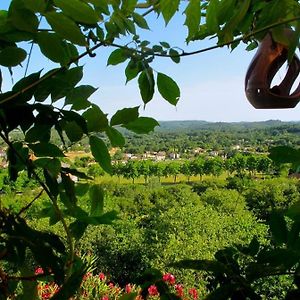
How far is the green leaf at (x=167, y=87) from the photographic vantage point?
35 cm

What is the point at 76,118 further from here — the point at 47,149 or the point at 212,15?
the point at 212,15

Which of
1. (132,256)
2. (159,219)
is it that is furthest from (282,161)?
(159,219)

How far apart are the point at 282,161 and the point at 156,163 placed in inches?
1232

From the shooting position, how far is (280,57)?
0.59 m

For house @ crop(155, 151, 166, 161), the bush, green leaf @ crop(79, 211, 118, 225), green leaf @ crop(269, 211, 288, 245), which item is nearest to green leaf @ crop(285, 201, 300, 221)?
green leaf @ crop(269, 211, 288, 245)

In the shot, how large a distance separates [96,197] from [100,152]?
0.07 m

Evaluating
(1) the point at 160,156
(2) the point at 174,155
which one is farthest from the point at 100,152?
(1) the point at 160,156

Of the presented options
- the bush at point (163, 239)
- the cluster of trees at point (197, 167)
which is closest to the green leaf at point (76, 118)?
the bush at point (163, 239)

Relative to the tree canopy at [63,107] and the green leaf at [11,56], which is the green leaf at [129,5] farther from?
the green leaf at [11,56]

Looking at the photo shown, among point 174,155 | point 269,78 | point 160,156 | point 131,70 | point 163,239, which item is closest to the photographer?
point 131,70

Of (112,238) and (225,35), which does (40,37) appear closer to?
(225,35)

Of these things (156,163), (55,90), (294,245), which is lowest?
(156,163)

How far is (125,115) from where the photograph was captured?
12.7 inches

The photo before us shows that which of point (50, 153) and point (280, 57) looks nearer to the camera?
point (50, 153)
